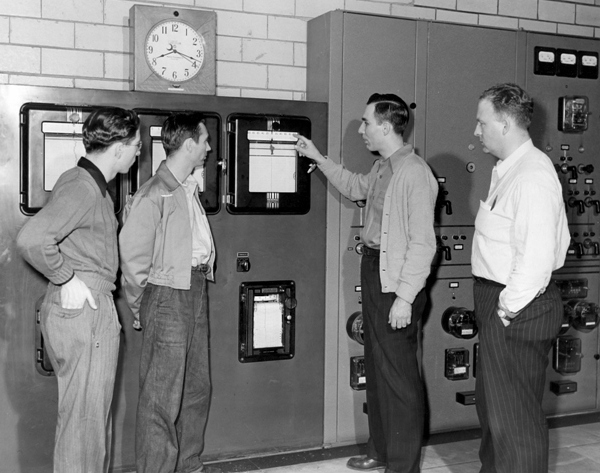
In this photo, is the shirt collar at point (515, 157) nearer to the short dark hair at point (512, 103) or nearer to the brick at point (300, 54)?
the short dark hair at point (512, 103)

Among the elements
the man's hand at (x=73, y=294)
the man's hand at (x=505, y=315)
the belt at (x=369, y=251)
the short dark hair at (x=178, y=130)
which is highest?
the short dark hair at (x=178, y=130)

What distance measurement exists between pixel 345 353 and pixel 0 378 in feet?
5.60

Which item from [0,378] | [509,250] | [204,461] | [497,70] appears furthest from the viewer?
[497,70]

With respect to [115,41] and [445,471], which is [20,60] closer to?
[115,41]

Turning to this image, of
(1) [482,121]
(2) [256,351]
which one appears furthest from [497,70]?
(2) [256,351]

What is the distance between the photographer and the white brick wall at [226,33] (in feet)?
12.8

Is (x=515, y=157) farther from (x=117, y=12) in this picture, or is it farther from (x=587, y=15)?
(x=587, y=15)

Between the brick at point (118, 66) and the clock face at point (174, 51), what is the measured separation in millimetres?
273

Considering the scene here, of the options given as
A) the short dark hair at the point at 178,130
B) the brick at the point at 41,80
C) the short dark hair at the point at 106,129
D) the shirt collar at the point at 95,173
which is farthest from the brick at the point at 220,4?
the shirt collar at the point at 95,173

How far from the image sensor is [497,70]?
4.42m

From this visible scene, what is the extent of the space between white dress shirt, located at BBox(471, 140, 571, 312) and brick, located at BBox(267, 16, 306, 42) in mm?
1778

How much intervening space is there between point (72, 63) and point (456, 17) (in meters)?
2.42

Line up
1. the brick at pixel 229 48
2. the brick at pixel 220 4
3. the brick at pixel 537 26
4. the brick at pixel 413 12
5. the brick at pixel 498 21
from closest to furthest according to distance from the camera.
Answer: the brick at pixel 220 4, the brick at pixel 229 48, the brick at pixel 413 12, the brick at pixel 498 21, the brick at pixel 537 26

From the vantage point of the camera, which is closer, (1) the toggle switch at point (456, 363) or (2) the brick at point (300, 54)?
(1) the toggle switch at point (456, 363)
